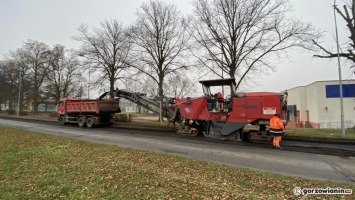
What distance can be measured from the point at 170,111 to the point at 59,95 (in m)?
39.3

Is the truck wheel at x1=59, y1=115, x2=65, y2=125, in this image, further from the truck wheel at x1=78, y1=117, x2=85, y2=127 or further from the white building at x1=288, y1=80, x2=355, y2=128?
the white building at x1=288, y1=80, x2=355, y2=128

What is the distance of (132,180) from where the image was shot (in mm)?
6598

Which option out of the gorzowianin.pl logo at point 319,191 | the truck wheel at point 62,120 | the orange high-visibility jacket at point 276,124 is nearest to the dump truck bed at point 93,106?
the truck wheel at point 62,120

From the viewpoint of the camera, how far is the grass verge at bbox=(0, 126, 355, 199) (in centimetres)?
570

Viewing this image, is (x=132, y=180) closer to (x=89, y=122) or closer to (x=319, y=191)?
(x=319, y=191)

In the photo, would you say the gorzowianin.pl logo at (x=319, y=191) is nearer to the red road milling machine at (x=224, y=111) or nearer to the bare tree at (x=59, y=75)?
the red road milling machine at (x=224, y=111)

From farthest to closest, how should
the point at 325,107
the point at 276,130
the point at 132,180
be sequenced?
the point at 325,107, the point at 276,130, the point at 132,180

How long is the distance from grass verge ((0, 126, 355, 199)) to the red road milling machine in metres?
6.04

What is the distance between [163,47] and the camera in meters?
27.3

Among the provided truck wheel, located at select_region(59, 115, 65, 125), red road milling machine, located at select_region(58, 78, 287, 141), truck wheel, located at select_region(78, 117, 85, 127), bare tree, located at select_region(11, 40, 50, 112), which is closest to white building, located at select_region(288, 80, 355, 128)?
red road milling machine, located at select_region(58, 78, 287, 141)

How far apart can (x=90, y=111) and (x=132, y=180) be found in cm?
1783

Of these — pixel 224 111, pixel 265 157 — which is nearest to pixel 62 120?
pixel 224 111

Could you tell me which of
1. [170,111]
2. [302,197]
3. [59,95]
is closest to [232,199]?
[302,197]

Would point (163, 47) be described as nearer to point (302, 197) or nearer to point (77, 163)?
point (77, 163)
